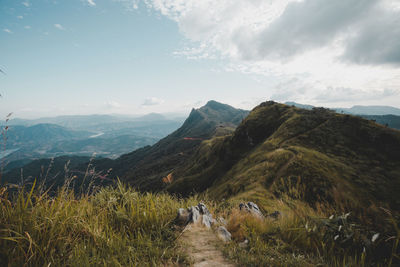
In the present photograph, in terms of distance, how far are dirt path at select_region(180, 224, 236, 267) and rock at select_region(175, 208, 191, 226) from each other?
22cm

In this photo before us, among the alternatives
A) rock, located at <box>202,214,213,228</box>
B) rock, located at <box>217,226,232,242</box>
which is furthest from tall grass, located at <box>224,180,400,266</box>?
rock, located at <box>202,214,213,228</box>

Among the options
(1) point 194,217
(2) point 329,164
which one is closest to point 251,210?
(1) point 194,217

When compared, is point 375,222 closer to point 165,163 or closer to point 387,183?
point 387,183

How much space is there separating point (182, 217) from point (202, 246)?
951mm

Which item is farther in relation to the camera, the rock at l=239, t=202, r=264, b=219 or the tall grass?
the rock at l=239, t=202, r=264, b=219

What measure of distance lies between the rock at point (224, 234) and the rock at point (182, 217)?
83cm

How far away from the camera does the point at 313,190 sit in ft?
55.3

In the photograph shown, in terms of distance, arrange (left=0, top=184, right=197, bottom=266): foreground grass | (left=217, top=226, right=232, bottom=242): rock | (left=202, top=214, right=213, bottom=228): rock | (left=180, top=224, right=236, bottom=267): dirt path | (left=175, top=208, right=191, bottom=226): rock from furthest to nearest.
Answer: (left=202, top=214, right=213, bottom=228): rock < (left=175, top=208, right=191, bottom=226): rock < (left=217, top=226, right=232, bottom=242): rock < (left=180, top=224, right=236, bottom=267): dirt path < (left=0, top=184, right=197, bottom=266): foreground grass

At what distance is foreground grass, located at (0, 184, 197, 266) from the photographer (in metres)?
2.51

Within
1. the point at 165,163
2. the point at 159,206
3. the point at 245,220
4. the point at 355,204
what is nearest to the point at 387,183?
the point at 355,204

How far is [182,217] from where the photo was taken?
172 inches

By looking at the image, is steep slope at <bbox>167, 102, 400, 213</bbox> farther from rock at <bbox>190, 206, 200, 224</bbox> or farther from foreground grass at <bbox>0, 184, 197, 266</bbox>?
foreground grass at <bbox>0, 184, 197, 266</bbox>

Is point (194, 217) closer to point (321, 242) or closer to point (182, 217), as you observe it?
point (182, 217)

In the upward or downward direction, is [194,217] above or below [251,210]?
above
